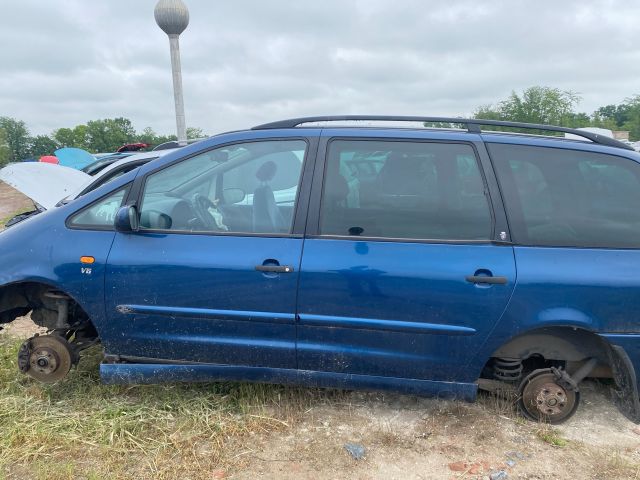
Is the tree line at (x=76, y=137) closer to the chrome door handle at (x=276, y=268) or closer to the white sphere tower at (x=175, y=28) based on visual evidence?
the white sphere tower at (x=175, y=28)

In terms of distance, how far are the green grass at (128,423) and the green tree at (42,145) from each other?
52066mm

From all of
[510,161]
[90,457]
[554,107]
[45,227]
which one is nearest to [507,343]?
[510,161]

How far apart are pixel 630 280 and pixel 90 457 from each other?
3.02m

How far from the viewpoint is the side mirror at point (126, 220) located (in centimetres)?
264

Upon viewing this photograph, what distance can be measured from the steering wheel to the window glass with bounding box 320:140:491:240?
2.22 feet

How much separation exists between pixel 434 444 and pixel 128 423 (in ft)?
5.77

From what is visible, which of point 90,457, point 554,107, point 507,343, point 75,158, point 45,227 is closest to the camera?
point 90,457

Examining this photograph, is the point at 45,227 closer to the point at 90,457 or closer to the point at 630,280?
the point at 90,457

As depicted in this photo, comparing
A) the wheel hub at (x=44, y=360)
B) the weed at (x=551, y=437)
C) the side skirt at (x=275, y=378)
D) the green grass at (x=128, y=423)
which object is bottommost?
the weed at (x=551, y=437)

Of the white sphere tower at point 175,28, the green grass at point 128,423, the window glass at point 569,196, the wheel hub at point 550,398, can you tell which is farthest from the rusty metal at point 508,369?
the white sphere tower at point 175,28

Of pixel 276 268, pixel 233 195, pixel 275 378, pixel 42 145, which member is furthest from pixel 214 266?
pixel 42 145

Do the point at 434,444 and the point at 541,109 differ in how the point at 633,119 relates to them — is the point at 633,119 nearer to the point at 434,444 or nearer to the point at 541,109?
the point at 541,109

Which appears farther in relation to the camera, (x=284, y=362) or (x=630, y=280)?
(x=284, y=362)

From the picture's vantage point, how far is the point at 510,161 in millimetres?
2660
